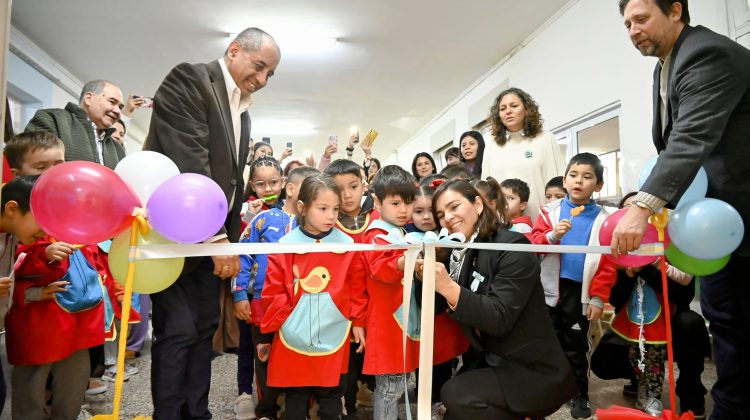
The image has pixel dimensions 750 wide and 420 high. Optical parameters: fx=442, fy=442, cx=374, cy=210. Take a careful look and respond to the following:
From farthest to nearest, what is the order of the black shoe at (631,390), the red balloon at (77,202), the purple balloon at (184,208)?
the black shoe at (631,390) < the purple balloon at (184,208) < the red balloon at (77,202)

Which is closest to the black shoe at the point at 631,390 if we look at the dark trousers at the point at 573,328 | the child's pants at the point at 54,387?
the dark trousers at the point at 573,328

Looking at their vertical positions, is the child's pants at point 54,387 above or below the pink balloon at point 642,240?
below

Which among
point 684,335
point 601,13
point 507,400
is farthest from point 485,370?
point 601,13

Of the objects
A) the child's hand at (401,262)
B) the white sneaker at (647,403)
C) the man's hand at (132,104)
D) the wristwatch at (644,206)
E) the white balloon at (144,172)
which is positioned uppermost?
the man's hand at (132,104)

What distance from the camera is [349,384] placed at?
219 centimetres

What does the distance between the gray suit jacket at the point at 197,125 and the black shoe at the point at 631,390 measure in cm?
250

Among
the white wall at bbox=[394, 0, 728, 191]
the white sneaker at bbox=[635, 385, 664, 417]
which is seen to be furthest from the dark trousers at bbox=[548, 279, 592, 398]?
the white wall at bbox=[394, 0, 728, 191]

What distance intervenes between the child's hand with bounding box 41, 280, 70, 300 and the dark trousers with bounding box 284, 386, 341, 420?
1057 millimetres

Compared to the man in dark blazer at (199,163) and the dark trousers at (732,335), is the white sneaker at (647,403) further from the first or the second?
the man in dark blazer at (199,163)

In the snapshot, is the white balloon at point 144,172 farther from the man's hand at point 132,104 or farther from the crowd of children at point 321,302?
the man's hand at point 132,104

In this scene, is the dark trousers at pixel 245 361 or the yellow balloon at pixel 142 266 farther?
the dark trousers at pixel 245 361

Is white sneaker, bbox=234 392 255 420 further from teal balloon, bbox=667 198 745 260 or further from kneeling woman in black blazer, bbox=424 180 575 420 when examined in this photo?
teal balloon, bbox=667 198 745 260

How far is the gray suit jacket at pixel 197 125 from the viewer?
1.67 metres

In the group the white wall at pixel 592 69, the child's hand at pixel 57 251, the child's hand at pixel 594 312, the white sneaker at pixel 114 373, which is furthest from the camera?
the white wall at pixel 592 69
